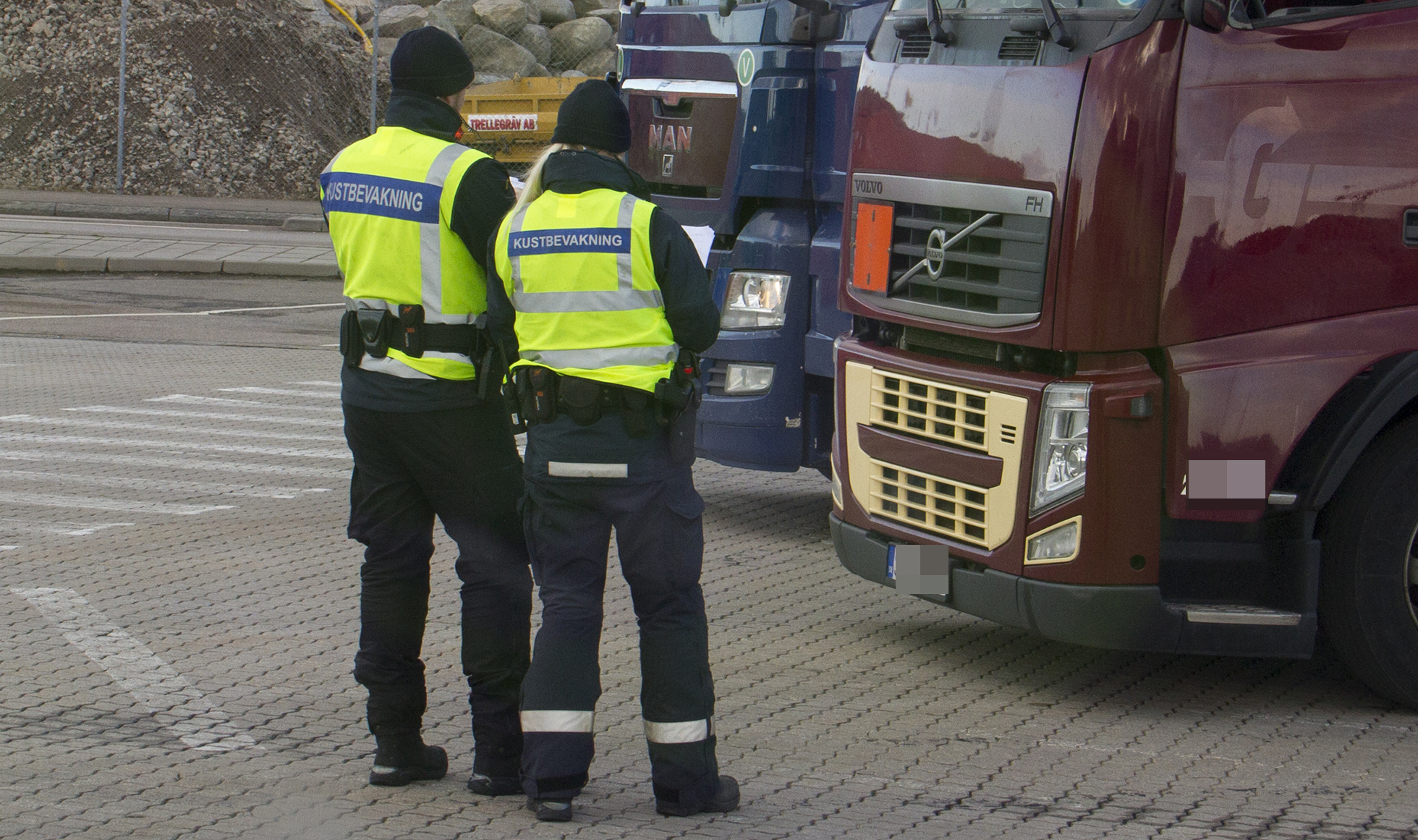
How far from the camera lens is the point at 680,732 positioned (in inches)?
182

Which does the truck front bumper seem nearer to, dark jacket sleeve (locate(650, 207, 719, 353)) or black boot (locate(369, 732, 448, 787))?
dark jacket sleeve (locate(650, 207, 719, 353))

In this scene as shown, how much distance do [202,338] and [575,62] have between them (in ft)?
60.4

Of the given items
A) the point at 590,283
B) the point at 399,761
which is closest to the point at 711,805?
the point at 399,761

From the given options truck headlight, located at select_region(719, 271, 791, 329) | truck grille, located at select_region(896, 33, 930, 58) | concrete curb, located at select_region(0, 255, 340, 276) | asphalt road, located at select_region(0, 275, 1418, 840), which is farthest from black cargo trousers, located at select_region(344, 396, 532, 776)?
concrete curb, located at select_region(0, 255, 340, 276)

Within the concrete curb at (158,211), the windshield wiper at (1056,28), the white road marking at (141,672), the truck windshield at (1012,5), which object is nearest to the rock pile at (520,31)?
the concrete curb at (158,211)

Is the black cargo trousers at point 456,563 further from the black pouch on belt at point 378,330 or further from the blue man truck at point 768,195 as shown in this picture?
the blue man truck at point 768,195

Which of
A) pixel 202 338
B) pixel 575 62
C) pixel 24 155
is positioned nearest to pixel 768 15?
pixel 202 338

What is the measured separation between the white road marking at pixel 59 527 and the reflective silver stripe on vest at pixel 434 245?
389 centimetres

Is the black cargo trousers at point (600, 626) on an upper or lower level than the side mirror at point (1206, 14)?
lower

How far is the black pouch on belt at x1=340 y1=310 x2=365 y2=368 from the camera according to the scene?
4.80 meters

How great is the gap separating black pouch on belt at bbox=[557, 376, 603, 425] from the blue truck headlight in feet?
11.8

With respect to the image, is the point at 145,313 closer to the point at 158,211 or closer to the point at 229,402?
the point at 229,402

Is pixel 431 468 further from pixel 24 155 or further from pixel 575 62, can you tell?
pixel 575 62

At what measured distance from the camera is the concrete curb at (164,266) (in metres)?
19.0
